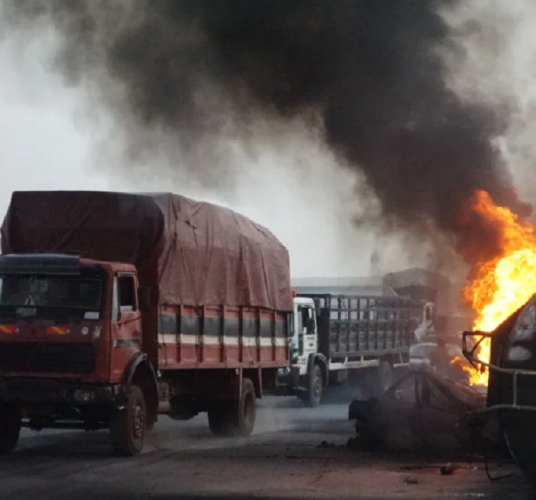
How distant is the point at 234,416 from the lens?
19938mm

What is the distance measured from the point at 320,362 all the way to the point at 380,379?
4.30m

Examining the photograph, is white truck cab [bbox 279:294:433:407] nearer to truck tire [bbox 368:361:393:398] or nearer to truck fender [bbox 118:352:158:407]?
truck tire [bbox 368:361:393:398]

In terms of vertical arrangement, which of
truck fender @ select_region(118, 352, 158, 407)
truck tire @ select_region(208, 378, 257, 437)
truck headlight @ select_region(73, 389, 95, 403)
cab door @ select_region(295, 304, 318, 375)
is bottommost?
truck tire @ select_region(208, 378, 257, 437)

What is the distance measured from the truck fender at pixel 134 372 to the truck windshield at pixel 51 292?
0.91m

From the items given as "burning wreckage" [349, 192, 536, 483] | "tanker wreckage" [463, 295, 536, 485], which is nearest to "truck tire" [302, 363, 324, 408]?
"burning wreckage" [349, 192, 536, 483]

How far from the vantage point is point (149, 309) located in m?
16.7

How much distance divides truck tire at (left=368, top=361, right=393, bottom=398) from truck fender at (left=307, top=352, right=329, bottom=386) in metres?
3.52

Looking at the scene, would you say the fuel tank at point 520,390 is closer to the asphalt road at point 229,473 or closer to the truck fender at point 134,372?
the asphalt road at point 229,473

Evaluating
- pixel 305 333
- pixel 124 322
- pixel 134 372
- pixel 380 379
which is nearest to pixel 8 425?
pixel 134 372

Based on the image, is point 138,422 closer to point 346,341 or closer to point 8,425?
point 8,425

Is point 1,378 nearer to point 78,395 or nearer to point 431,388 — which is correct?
point 78,395

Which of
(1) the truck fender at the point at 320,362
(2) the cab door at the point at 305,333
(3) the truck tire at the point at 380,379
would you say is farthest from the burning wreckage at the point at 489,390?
(3) the truck tire at the point at 380,379

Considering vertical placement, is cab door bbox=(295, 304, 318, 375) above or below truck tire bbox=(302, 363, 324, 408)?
above

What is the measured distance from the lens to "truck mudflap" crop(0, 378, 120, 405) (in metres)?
15.4
